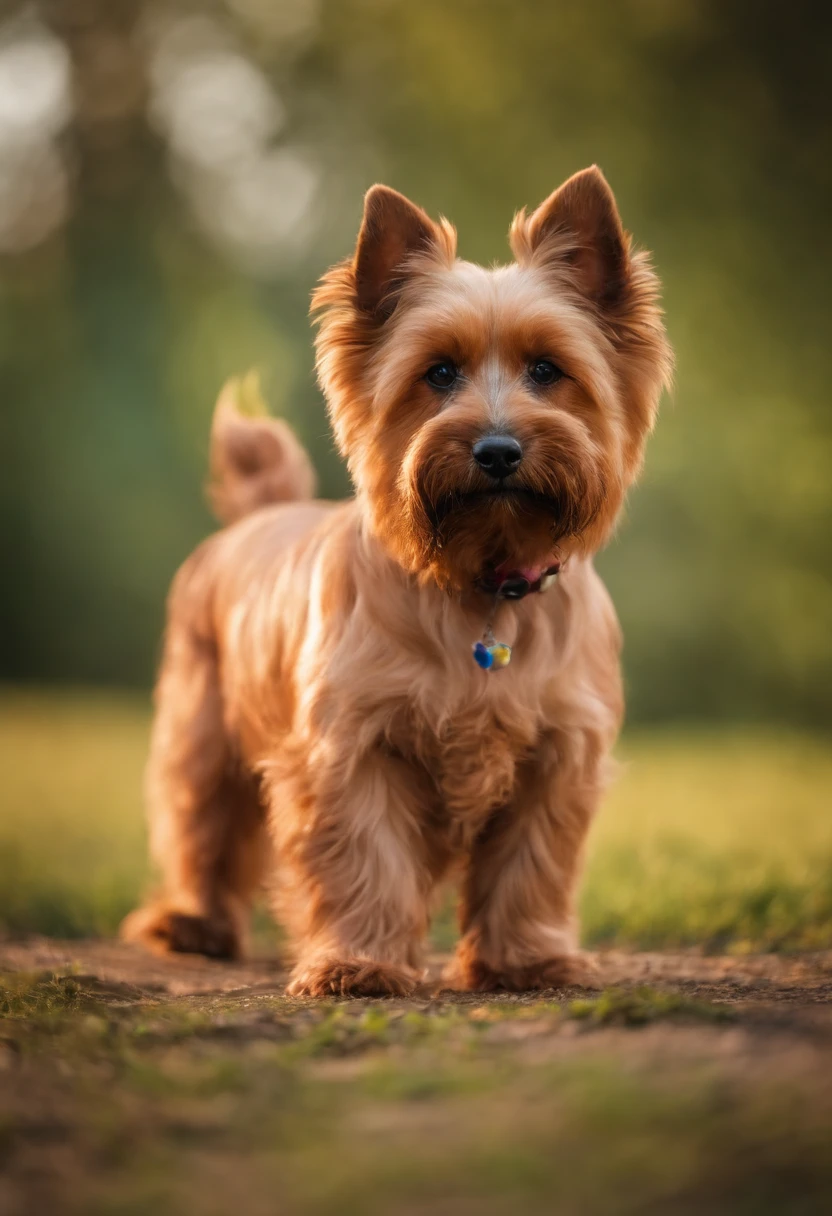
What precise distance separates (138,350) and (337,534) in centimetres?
1438

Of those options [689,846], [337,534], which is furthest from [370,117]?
[337,534]

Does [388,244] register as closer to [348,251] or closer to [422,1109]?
[422,1109]

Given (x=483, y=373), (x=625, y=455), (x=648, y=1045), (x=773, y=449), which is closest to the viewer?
(x=648, y=1045)

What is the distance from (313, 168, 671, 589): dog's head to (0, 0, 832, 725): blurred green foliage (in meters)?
10.2

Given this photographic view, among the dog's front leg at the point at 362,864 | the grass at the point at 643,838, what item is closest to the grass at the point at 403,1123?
the dog's front leg at the point at 362,864

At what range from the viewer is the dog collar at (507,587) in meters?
3.86

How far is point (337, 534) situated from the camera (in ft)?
14.0

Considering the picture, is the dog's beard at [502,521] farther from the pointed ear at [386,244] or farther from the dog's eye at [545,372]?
the pointed ear at [386,244]

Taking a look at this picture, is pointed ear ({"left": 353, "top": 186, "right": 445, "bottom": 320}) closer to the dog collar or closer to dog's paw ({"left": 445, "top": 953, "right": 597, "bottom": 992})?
the dog collar

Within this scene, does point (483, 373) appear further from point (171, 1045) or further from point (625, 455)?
point (171, 1045)

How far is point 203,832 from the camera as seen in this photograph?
5434mm

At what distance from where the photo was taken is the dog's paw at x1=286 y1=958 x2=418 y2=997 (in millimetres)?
3678

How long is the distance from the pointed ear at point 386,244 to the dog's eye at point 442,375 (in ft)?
1.18

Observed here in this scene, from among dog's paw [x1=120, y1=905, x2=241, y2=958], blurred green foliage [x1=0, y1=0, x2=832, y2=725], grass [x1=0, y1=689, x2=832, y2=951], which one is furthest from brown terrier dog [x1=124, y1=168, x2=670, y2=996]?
A: blurred green foliage [x1=0, y1=0, x2=832, y2=725]
